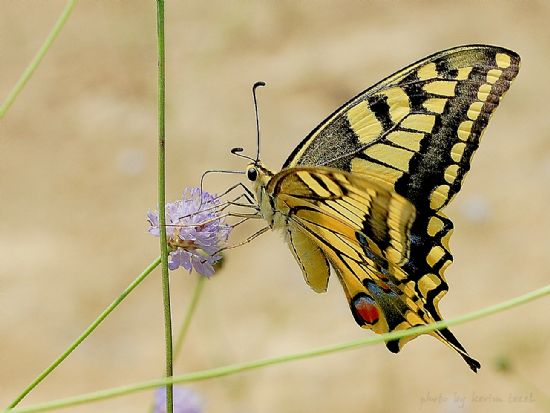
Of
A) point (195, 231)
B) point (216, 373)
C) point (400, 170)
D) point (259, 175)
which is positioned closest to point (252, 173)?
point (259, 175)

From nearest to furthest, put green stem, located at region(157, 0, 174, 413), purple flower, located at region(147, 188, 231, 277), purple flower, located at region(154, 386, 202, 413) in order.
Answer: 1. green stem, located at region(157, 0, 174, 413)
2. purple flower, located at region(147, 188, 231, 277)
3. purple flower, located at region(154, 386, 202, 413)

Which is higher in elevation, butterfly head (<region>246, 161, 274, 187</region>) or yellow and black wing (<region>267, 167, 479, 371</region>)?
butterfly head (<region>246, 161, 274, 187</region>)

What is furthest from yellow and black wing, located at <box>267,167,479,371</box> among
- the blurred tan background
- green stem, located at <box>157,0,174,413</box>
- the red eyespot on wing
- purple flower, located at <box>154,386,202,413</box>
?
the blurred tan background

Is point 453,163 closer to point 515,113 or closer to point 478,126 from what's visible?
point 478,126

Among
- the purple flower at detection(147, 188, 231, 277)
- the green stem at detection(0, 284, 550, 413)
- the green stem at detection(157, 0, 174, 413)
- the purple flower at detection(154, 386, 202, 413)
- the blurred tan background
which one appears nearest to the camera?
the green stem at detection(0, 284, 550, 413)

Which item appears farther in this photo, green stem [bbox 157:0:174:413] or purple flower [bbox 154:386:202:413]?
purple flower [bbox 154:386:202:413]

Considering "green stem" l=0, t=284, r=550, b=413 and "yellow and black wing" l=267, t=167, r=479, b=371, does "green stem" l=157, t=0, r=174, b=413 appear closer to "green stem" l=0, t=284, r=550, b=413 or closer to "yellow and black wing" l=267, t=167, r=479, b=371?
"green stem" l=0, t=284, r=550, b=413

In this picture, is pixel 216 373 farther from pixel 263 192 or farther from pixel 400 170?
pixel 400 170

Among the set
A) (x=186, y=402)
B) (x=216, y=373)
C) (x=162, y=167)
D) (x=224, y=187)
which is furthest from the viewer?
(x=224, y=187)
